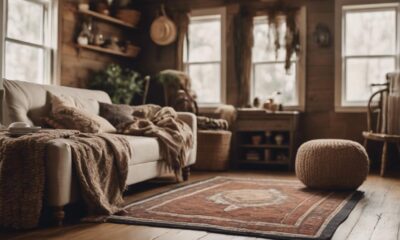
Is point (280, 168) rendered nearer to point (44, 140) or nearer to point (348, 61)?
point (348, 61)

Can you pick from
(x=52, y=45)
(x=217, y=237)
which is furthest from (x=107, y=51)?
(x=217, y=237)

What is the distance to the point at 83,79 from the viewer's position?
5816 millimetres

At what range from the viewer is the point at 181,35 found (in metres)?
6.57

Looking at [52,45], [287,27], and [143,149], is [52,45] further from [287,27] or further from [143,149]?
[287,27]

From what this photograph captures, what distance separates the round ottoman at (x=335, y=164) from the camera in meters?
3.80

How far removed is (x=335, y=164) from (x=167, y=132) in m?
1.47

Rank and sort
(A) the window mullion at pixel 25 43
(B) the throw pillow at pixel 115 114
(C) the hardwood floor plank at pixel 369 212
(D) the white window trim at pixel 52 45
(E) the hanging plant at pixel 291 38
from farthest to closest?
(E) the hanging plant at pixel 291 38, (D) the white window trim at pixel 52 45, (A) the window mullion at pixel 25 43, (B) the throw pillow at pixel 115 114, (C) the hardwood floor plank at pixel 369 212

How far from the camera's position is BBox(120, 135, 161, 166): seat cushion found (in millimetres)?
3542

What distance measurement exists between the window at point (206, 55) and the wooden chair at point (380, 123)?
191 cm

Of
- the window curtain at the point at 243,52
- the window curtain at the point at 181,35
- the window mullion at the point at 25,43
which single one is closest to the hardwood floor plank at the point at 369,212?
the window curtain at the point at 243,52

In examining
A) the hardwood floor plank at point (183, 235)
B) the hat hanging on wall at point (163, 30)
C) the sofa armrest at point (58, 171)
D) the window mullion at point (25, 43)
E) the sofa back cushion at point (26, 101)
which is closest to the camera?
the hardwood floor plank at point (183, 235)

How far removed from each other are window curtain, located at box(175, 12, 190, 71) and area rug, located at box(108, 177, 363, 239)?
2.80 meters

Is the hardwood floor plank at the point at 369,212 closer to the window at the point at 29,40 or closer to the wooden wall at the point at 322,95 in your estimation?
the wooden wall at the point at 322,95

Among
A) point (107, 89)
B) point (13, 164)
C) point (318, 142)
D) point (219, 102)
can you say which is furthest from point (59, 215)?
point (219, 102)
